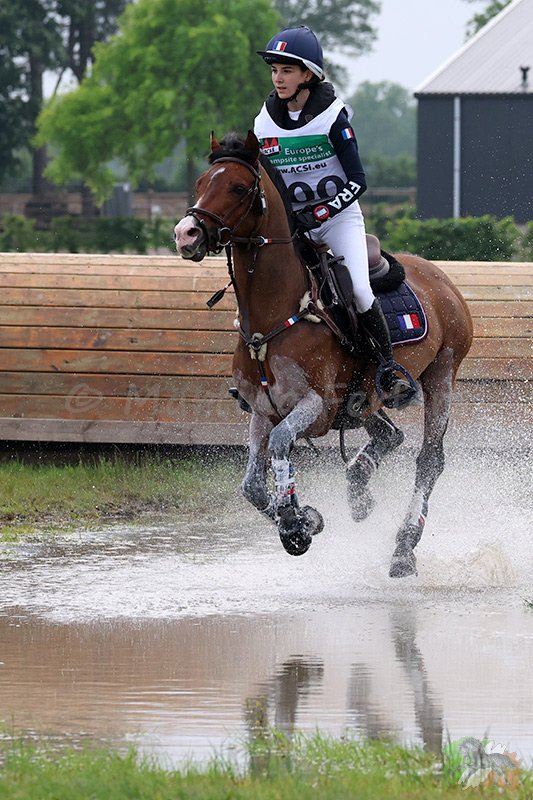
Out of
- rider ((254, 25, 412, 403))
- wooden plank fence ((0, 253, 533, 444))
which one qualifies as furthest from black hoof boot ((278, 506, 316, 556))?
wooden plank fence ((0, 253, 533, 444))

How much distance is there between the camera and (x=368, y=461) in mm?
9641

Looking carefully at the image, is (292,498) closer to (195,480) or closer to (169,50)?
(195,480)

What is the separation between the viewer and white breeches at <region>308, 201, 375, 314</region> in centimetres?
868

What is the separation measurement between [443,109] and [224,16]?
943 cm

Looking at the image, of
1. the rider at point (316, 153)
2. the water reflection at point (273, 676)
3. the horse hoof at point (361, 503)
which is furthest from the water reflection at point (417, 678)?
the rider at point (316, 153)

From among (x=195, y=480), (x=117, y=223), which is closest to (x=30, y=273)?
(x=195, y=480)

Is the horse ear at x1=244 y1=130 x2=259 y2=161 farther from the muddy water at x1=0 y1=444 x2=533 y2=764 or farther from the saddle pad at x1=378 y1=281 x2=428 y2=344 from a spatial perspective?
the muddy water at x1=0 y1=444 x2=533 y2=764

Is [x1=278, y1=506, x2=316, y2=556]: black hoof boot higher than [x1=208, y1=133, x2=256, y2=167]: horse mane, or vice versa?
[x1=208, y1=133, x2=256, y2=167]: horse mane

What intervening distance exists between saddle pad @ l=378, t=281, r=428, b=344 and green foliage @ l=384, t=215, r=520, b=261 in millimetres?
16741

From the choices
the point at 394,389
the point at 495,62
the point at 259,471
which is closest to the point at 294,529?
the point at 259,471

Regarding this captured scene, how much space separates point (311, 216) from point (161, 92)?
44.7 m

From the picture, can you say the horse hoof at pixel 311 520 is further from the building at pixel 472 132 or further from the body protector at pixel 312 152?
the building at pixel 472 132

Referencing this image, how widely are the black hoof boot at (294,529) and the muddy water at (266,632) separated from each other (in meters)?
0.25

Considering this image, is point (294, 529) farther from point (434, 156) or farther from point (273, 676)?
point (434, 156)
